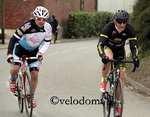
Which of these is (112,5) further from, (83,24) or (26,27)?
(26,27)

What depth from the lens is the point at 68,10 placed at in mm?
38812

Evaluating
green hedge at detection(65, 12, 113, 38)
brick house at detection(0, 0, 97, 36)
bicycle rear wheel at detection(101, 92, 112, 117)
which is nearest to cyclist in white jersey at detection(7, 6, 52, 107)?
bicycle rear wheel at detection(101, 92, 112, 117)

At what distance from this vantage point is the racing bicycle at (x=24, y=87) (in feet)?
23.2

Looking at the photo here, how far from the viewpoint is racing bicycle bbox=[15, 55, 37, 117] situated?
23.2 ft

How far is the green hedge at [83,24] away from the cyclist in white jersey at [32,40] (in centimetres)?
2932

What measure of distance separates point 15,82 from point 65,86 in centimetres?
345

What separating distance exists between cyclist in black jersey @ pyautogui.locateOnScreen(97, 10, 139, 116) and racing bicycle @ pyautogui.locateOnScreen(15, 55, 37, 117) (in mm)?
1308

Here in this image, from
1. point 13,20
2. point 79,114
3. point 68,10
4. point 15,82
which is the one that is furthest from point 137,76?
point 68,10

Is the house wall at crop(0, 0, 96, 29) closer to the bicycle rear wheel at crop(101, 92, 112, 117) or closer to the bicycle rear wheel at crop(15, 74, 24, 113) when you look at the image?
the bicycle rear wheel at crop(15, 74, 24, 113)

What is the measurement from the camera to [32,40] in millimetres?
7121

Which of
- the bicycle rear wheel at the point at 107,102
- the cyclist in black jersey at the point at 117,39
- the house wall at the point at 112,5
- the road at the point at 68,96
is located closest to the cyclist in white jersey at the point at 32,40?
the road at the point at 68,96

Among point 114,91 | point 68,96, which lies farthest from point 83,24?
point 114,91

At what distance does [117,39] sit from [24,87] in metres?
1.91

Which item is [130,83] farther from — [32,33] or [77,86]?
[32,33]
